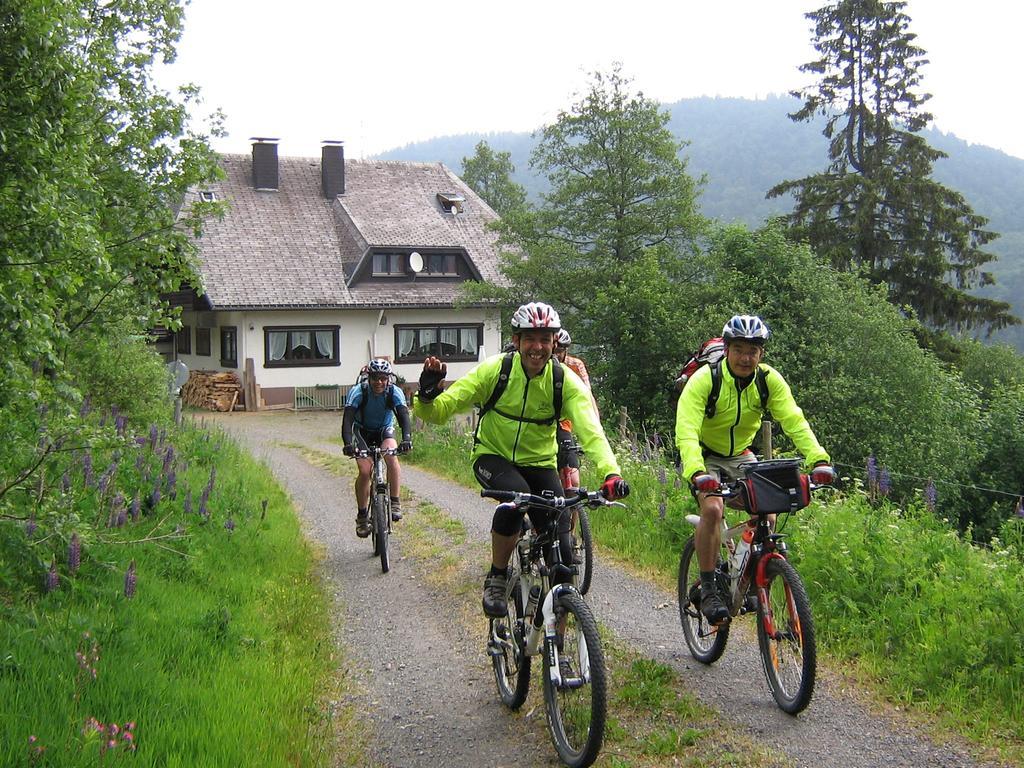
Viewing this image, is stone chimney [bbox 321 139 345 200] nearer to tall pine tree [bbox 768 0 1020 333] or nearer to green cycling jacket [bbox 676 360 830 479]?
tall pine tree [bbox 768 0 1020 333]

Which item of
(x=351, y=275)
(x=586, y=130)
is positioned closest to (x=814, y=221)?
(x=586, y=130)

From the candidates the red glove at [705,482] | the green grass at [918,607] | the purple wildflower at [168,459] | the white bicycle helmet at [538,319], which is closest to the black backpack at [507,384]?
the white bicycle helmet at [538,319]

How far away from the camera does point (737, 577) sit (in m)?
5.22

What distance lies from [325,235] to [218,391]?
23.7 feet

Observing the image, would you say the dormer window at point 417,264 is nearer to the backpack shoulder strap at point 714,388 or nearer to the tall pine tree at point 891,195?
the tall pine tree at point 891,195

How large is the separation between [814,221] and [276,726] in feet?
98.5

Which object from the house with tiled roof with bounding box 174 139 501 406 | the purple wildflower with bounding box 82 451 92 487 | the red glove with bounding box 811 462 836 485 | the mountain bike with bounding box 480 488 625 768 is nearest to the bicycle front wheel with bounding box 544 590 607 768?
the mountain bike with bounding box 480 488 625 768

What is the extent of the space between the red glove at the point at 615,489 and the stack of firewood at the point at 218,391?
89.8 feet

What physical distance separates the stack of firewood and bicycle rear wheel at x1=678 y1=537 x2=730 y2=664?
2613 centimetres

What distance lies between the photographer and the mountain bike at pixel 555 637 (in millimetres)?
4094

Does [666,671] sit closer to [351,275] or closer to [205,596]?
[205,596]

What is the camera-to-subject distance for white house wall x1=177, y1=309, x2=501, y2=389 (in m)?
30.2

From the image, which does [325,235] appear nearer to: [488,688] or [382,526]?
[382,526]

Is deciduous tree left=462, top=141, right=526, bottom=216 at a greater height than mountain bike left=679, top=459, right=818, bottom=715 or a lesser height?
greater
